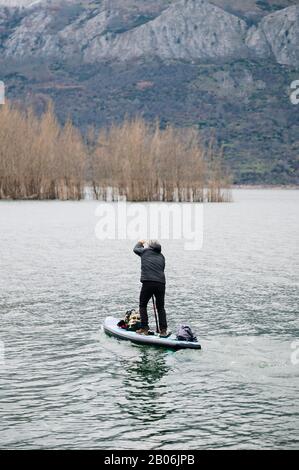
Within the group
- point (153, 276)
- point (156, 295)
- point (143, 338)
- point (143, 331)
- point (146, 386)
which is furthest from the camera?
point (143, 331)

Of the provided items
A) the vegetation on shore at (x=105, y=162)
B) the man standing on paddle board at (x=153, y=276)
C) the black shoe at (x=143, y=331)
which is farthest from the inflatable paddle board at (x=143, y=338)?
the vegetation on shore at (x=105, y=162)

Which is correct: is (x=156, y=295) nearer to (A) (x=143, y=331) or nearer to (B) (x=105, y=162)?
(A) (x=143, y=331)

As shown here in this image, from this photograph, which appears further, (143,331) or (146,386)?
(143,331)

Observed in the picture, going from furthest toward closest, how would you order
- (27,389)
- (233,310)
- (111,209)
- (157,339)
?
(111,209), (233,310), (157,339), (27,389)

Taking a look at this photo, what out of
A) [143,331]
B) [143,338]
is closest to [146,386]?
[143,338]

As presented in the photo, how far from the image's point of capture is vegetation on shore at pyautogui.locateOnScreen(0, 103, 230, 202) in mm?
68000

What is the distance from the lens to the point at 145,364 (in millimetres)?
13781

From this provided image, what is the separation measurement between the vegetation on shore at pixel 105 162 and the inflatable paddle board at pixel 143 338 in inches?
2059

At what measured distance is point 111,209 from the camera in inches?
2517

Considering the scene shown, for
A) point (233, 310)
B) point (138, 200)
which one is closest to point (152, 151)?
point (138, 200)

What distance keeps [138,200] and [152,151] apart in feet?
15.3

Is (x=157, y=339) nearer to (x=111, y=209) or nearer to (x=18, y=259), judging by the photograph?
(x=18, y=259)

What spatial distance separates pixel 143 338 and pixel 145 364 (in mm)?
1382

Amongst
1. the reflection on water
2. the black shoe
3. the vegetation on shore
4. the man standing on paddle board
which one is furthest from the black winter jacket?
the vegetation on shore
